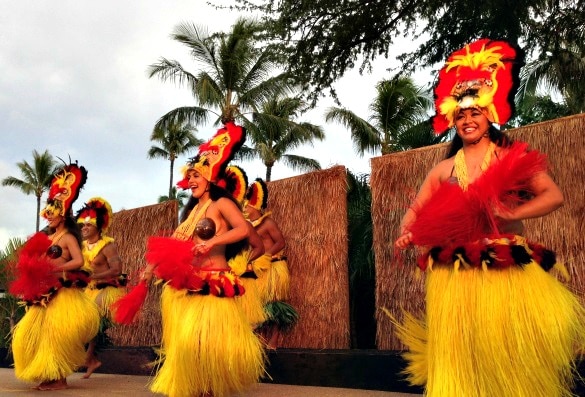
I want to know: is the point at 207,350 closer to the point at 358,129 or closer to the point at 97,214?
the point at 97,214

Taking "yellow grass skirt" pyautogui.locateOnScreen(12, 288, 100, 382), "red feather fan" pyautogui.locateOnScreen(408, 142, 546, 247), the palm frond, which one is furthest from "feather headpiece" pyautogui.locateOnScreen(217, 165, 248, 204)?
the palm frond

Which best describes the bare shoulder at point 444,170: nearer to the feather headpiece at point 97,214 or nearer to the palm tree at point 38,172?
the feather headpiece at point 97,214

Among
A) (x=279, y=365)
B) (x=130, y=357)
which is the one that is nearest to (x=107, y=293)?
(x=130, y=357)

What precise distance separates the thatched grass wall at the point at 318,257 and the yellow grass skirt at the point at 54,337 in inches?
72.7

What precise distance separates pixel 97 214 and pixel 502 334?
5049mm

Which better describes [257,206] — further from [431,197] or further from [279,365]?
[431,197]

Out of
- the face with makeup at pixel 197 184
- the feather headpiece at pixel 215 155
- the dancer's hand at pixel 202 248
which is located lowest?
the dancer's hand at pixel 202 248

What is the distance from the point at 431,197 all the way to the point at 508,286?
449 mm

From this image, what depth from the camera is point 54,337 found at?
16.0 ft

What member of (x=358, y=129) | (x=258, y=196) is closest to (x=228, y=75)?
(x=358, y=129)

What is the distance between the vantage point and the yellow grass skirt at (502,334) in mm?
2559

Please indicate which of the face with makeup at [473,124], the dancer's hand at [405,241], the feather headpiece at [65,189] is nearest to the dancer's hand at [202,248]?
the dancer's hand at [405,241]

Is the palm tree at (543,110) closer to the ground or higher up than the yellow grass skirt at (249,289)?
higher up

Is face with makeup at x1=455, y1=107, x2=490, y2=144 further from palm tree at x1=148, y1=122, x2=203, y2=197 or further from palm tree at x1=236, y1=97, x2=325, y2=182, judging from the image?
palm tree at x1=148, y1=122, x2=203, y2=197
